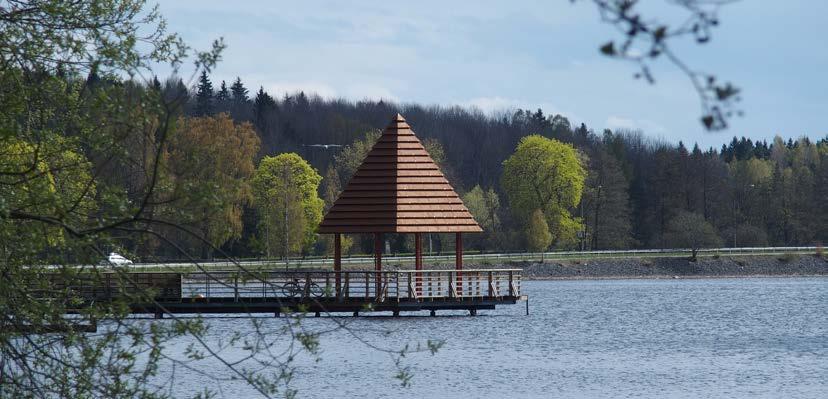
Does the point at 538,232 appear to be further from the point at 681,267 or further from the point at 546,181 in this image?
the point at 681,267

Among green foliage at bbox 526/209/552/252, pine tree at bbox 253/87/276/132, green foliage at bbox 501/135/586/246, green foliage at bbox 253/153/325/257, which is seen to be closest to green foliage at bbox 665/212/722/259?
green foliage at bbox 501/135/586/246

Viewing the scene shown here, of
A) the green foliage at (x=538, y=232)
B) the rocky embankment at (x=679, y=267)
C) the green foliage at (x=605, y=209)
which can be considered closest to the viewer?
the green foliage at (x=538, y=232)

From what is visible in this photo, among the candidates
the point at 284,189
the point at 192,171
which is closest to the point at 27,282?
the point at 192,171

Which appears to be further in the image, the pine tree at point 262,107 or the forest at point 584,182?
the pine tree at point 262,107

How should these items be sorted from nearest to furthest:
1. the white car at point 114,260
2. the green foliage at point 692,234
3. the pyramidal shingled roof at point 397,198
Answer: the white car at point 114,260
the pyramidal shingled roof at point 397,198
the green foliage at point 692,234

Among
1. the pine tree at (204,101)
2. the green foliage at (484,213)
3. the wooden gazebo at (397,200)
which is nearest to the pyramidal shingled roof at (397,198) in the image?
the wooden gazebo at (397,200)

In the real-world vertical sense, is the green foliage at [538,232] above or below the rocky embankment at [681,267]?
above

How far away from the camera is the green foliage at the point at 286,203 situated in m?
63.9

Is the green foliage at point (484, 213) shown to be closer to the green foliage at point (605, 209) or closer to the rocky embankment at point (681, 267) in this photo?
the green foliage at point (605, 209)

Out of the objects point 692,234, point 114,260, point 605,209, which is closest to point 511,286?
point 114,260

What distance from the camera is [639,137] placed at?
127688 mm

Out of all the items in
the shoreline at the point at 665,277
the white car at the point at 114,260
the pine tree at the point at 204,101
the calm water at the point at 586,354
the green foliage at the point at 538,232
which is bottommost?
the calm water at the point at 586,354

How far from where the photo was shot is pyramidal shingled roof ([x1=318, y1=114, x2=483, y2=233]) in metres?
35.2

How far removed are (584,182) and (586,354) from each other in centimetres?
5666
